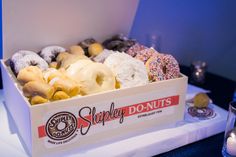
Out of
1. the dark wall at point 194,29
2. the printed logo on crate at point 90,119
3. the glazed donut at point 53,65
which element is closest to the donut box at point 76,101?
the printed logo on crate at point 90,119

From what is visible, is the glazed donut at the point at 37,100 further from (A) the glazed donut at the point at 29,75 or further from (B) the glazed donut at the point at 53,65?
(B) the glazed donut at the point at 53,65

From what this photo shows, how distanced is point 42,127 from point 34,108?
0.15 ft

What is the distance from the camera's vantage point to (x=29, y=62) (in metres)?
0.76

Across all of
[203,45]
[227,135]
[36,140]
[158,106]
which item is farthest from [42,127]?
[203,45]

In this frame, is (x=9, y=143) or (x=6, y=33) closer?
(x=9, y=143)

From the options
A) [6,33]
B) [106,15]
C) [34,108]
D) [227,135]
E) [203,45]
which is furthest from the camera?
[203,45]

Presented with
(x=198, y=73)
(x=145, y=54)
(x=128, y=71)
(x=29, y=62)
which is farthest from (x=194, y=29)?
(x=29, y=62)

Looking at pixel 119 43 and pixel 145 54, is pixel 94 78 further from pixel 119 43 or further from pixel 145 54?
pixel 119 43

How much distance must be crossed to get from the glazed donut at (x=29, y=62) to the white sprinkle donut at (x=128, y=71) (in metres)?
0.16

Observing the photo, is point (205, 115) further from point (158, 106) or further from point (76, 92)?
point (76, 92)

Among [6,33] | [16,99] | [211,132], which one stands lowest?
[211,132]

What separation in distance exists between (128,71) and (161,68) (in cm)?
10

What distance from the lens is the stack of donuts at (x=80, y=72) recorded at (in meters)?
0.65

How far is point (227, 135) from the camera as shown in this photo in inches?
27.5
